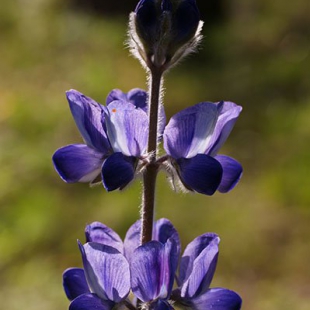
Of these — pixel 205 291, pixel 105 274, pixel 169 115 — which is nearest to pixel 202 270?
pixel 205 291

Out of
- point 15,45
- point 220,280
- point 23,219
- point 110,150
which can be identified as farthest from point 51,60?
point 110,150

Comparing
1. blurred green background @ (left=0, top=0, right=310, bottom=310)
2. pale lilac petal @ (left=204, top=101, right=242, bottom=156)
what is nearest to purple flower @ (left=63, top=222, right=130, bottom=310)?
pale lilac petal @ (left=204, top=101, right=242, bottom=156)

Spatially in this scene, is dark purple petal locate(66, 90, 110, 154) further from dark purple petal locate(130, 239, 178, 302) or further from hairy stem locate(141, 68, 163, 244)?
dark purple petal locate(130, 239, 178, 302)

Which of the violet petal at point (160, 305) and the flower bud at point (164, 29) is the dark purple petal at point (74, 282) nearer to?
the violet petal at point (160, 305)

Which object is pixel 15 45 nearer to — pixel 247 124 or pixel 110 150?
pixel 247 124

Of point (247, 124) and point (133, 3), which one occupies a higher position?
point (133, 3)

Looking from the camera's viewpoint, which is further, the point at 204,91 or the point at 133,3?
the point at 133,3
